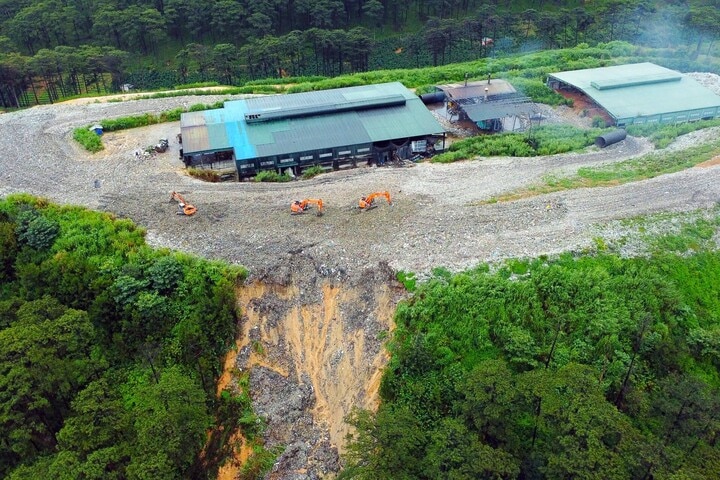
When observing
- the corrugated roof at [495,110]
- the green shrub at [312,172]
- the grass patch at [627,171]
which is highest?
the corrugated roof at [495,110]

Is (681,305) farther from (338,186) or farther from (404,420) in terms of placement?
(338,186)

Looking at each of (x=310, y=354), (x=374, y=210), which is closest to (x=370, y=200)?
(x=374, y=210)

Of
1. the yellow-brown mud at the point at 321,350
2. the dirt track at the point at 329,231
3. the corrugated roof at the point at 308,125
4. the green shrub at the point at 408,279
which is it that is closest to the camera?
the yellow-brown mud at the point at 321,350

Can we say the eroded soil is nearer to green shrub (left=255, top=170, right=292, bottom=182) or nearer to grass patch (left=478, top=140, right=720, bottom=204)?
green shrub (left=255, top=170, right=292, bottom=182)

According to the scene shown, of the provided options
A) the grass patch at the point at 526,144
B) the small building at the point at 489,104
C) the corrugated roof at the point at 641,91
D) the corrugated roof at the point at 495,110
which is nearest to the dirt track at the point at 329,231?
the grass patch at the point at 526,144

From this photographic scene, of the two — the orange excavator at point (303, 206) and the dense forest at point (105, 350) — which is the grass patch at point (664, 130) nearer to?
the orange excavator at point (303, 206)

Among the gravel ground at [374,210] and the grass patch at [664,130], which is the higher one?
the grass patch at [664,130]
